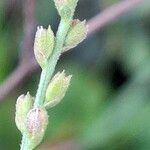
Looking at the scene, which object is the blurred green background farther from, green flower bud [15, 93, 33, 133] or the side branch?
green flower bud [15, 93, 33, 133]

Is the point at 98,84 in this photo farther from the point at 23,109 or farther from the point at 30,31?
the point at 23,109

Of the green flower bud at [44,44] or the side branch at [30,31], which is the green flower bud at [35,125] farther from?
the side branch at [30,31]

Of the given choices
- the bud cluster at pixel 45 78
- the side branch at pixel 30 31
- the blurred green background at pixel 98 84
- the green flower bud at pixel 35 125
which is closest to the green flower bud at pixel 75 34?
the bud cluster at pixel 45 78

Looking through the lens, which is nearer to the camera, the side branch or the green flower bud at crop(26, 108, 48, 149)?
the green flower bud at crop(26, 108, 48, 149)

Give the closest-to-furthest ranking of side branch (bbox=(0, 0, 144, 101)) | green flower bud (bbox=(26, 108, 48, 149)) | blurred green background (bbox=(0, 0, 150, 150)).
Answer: green flower bud (bbox=(26, 108, 48, 149)) < side branch (bbox=(0, 0, 144, 101)) < blurred green background (bbox=(0, 0, 150, 150))

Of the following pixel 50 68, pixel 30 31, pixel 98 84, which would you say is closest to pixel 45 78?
pixel 50 68

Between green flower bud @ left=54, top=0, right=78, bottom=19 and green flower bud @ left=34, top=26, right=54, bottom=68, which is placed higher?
green flower bud @ left=54, top=0, right=78, bottom=19

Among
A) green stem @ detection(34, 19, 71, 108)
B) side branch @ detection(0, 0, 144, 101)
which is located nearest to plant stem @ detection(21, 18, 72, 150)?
green stem @ detection(34, 19, 71, 108)
